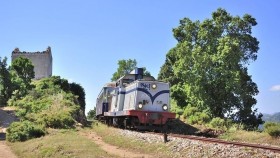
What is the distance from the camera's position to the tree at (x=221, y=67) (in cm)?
3316

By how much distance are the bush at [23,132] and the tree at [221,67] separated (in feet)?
51.0

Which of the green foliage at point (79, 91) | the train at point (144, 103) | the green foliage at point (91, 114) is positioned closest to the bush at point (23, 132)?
the train at point (144, 103)

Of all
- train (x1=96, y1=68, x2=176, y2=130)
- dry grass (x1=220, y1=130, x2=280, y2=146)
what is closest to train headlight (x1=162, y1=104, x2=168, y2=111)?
train (x1=96, y1=68, x2=176, y2=130)

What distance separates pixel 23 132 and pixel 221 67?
57.1 feet

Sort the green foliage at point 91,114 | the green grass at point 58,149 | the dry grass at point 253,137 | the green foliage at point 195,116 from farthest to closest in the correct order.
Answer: the green foliage at point 91,114 → the green foliage at point 195,116 → the dry grass at point 253,137 → the green grass at point 58,149

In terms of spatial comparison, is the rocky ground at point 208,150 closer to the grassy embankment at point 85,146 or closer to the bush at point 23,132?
the grassy embankment at point 85,146

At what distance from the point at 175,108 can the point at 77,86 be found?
2481 cm

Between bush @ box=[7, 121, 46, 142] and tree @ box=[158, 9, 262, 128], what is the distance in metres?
15.5

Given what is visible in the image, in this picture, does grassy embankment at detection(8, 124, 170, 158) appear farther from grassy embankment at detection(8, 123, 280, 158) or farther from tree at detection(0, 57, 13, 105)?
tree at detection(0, 57, 13, 105)

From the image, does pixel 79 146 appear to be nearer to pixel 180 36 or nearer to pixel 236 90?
pixel 236 90

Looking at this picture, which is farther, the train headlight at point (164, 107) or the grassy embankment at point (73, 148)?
the train headlight at point (164, 107)

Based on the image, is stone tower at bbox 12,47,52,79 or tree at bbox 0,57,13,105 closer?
tree at bbox 0,57,13,105

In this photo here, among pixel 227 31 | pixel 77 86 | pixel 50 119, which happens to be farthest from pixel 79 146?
pixel 77 86

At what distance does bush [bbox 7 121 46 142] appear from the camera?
866 inches
